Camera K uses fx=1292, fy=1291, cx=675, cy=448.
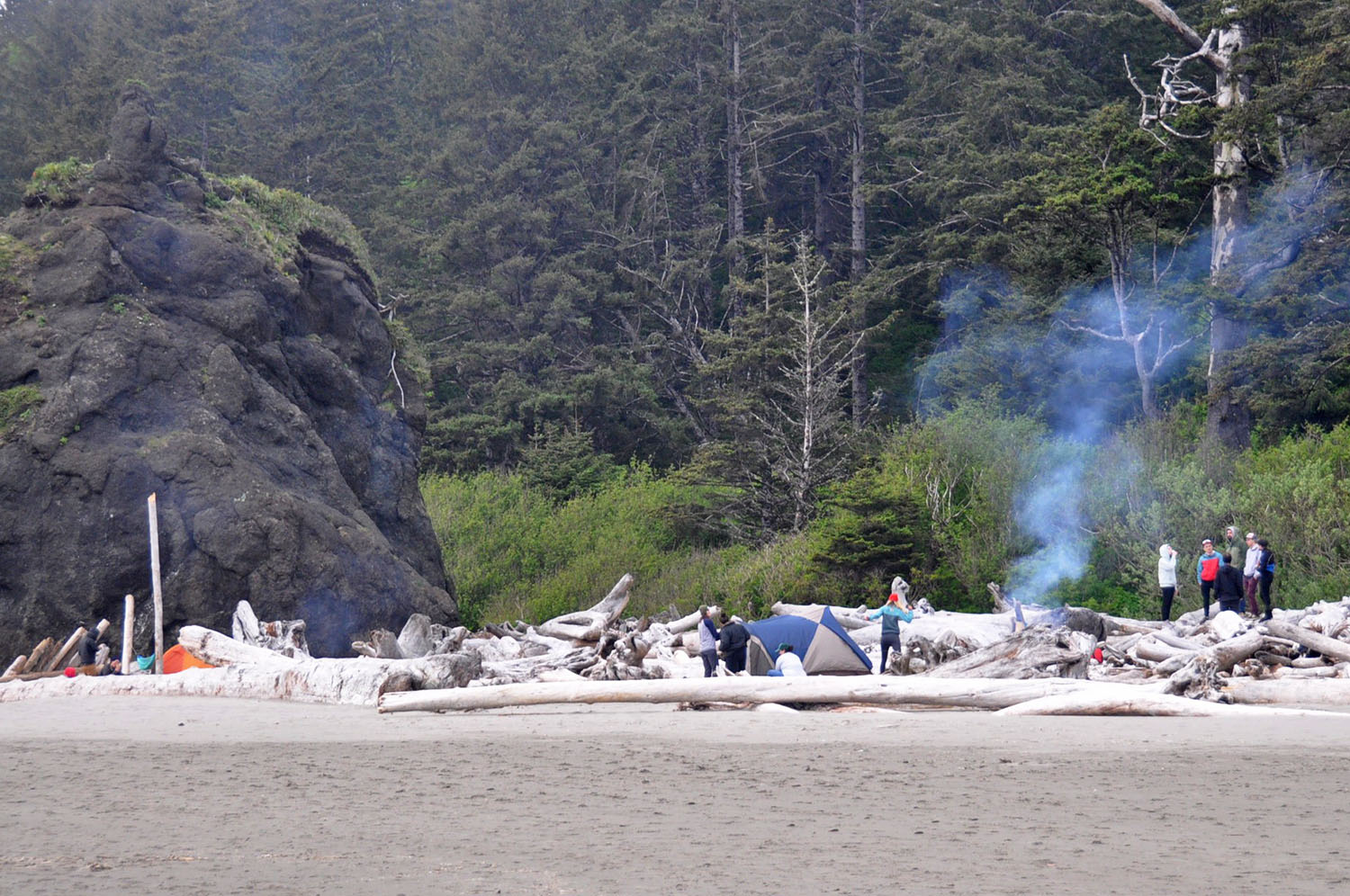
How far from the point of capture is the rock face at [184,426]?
2073 cm

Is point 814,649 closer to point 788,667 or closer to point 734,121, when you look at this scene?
point 788,667

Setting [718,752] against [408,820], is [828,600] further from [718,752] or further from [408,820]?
[408,820]

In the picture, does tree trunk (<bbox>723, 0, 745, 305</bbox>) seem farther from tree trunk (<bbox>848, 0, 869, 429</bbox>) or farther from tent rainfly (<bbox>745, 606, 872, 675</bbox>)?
Result: tent rainfly (<bbox>745, 606, 872, 675</bbox>)

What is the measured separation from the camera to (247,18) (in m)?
56.7

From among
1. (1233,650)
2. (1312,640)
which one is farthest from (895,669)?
(1312,640)

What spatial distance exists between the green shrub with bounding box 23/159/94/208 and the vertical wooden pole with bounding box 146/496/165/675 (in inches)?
292

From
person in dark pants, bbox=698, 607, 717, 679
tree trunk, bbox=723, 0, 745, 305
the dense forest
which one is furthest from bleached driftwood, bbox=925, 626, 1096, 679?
tree trunk, bbox=723, 0, 745, 305

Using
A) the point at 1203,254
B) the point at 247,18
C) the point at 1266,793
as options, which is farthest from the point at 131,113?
the point at 247,18

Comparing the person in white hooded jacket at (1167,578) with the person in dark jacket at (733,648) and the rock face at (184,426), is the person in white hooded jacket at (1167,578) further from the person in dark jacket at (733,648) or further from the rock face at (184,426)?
the rock face at (184,426)

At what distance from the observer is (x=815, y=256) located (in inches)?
1703

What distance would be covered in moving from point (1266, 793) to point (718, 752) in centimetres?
423

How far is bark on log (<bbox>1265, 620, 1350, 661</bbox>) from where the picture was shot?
16.4 meters

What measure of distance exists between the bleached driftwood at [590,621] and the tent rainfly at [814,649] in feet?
10.1

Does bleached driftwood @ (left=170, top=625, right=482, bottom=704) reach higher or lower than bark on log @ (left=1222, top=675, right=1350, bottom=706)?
higher
